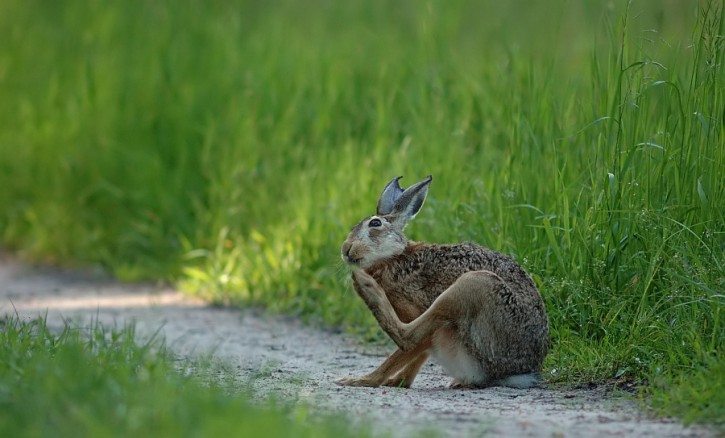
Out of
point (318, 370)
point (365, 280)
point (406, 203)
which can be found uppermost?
point (406, 203)

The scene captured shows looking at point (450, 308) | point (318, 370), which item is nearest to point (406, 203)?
point (450, 308)

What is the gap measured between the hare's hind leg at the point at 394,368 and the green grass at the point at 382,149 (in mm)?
692

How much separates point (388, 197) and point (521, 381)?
136 cm

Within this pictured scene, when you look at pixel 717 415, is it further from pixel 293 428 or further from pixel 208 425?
pixel 208 425

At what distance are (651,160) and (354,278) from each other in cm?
173

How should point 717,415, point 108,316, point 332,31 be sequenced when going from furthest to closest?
point 332,31 < point 108,316 < point 717,415

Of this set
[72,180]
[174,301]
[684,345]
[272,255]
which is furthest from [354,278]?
[72,180]

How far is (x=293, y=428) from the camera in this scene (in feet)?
13.4

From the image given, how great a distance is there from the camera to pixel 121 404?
13.9 feet

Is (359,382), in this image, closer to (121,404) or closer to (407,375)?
(407,375)

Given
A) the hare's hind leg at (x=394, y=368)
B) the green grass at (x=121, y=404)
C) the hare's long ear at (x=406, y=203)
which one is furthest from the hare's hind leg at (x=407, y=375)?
the green grass at (x=121, y=404)

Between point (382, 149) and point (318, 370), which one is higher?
point (382, 149)

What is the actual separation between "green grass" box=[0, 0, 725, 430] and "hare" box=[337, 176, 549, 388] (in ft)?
1.15

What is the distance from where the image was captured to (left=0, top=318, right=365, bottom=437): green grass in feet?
13.0
